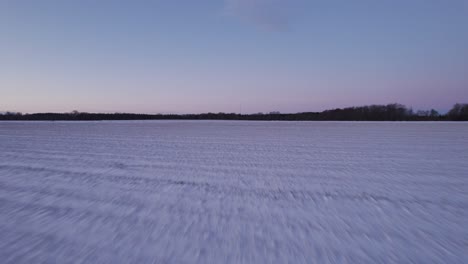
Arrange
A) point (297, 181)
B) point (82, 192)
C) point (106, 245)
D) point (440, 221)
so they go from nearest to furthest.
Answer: point (106, 245) < point (440, 221) < point (82, 192) < point (297, 181)

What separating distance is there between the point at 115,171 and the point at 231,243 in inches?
103

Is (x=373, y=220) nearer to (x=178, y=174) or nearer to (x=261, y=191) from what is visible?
(x=261, y=191)

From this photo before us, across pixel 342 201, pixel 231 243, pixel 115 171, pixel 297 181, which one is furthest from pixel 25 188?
pixel 342 201

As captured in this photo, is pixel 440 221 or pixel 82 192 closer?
pixel 440 221

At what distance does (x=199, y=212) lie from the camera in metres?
2.10

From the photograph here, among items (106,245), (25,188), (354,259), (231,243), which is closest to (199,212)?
(231,243)

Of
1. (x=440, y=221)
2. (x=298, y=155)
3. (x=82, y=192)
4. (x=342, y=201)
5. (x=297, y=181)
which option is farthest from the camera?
(x=298, y=155)

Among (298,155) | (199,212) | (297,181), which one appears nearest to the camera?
(199,212)

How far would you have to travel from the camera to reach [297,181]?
3.06 meters

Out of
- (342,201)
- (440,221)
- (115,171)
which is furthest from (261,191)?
(115,171)

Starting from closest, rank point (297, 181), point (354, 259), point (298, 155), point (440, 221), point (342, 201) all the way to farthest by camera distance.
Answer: point (354, 259)
point (440, 221)
point (342, 201)
point (297, 181)
point (298, 155)

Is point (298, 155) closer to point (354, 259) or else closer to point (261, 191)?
point (261, 191)

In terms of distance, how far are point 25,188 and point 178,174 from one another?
1720 mm

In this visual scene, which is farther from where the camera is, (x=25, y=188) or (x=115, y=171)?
(x=115, y=171)
